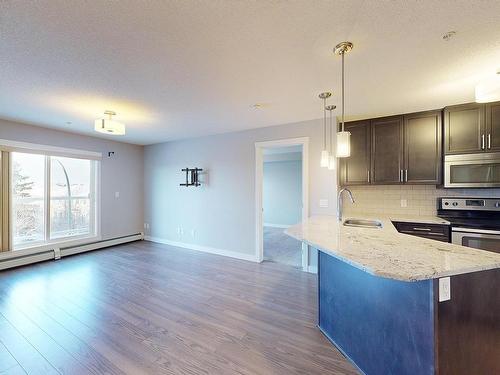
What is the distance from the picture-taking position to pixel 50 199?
425cm

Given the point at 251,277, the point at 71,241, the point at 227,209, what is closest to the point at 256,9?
the point at 251,277

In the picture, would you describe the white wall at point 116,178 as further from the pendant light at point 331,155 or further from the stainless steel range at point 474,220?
the stainless steel range at point 474,220

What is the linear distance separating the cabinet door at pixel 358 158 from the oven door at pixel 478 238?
3.91 feet

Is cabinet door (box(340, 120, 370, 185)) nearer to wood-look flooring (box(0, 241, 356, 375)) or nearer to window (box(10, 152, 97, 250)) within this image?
wood-look flooring (box(0, 241, 356, 375))

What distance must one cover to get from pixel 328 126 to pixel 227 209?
7.88ft

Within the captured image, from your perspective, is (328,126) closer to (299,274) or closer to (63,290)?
(299,274)

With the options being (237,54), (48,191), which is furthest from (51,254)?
(237,54)

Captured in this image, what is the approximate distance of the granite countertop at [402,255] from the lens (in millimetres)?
1015

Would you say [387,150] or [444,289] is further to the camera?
[387,150]

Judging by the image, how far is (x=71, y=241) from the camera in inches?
176

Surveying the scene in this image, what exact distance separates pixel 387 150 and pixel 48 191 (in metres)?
5.96

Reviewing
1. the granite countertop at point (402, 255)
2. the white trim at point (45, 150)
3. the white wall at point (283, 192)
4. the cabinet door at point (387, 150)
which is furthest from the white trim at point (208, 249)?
the white wall at point (283, 192)

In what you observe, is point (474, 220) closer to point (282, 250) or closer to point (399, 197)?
point (399, 197)

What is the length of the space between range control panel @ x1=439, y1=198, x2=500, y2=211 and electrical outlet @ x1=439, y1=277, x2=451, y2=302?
8.64ft
